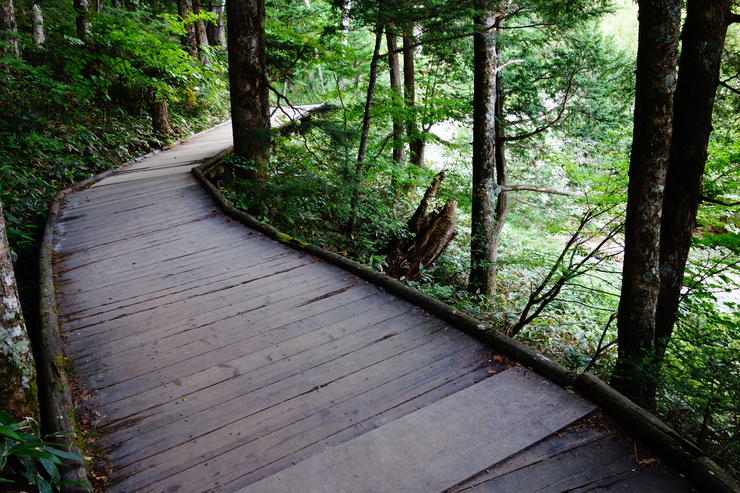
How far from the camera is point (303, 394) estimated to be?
2969 millimetres

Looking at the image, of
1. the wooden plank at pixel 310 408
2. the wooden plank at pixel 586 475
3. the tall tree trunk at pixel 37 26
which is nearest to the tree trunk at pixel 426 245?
the wooden plank at pixel 310 408

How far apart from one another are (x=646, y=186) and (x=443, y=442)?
3.02 m

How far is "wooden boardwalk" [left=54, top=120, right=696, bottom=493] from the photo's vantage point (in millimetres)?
2320

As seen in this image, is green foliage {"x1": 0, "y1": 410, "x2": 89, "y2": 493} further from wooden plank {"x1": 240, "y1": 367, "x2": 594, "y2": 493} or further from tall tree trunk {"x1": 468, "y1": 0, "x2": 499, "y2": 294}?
tall tree trunk {"x1": 468, "y1": 0, "x2": 499, "y2": 294}

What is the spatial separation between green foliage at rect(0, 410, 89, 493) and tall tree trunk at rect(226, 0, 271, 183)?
608 centimetres

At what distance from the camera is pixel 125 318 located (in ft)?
13.0

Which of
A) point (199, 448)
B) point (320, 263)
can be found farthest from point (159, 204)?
point (199, 448)

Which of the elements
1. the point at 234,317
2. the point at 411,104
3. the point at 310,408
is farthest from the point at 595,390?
the point at 411,104

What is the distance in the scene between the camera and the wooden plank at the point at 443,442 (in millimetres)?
2275

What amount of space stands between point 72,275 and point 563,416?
16.6 ft

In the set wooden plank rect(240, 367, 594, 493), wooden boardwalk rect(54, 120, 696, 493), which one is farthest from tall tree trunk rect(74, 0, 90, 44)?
wooden plank rect(240, 367, 594, 493)

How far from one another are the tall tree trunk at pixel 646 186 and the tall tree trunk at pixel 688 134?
0.33m

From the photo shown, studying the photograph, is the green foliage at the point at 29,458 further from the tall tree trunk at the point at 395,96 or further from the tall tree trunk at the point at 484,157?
the tall tree trunk at the point at 484,157

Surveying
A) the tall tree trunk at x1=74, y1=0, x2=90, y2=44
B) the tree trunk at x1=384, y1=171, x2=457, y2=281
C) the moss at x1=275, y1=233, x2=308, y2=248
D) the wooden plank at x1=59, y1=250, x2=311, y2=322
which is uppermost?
the tall tree trunk at x1=74, y1=0, x2=90, y2=44
